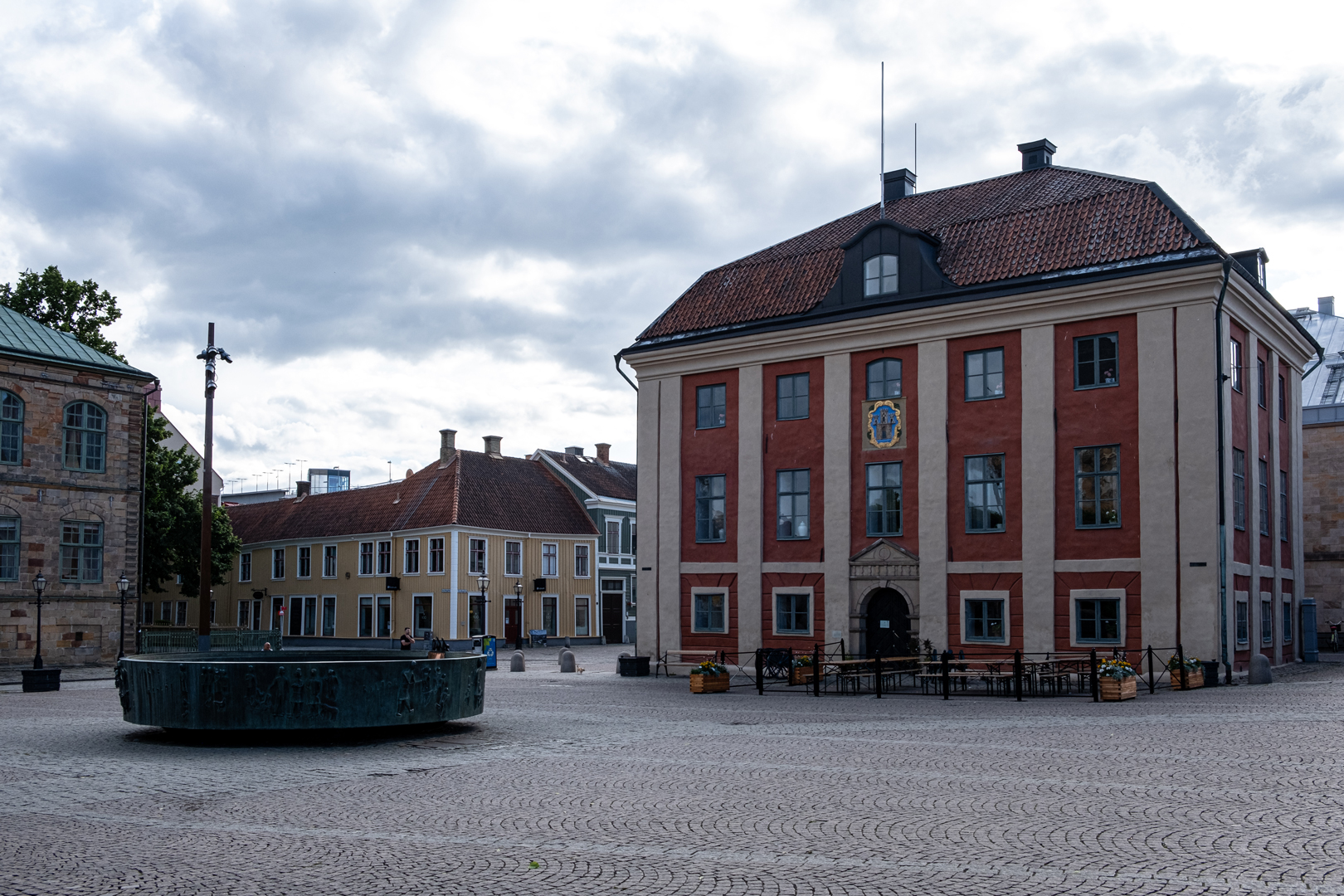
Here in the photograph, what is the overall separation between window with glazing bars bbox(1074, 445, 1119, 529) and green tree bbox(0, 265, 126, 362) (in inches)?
1343

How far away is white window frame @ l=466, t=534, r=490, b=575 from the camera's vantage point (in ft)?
183

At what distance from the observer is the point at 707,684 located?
2627cm

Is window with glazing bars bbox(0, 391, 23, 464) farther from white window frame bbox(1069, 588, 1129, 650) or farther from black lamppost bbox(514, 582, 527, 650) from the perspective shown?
white window frame bbox(1069, 588, 1129, 650)

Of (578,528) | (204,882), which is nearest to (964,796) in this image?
(204,882)

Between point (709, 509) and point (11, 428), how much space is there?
21374mm

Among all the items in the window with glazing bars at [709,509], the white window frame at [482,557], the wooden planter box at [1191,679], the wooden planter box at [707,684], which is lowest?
the wooden planter box at [707,684]

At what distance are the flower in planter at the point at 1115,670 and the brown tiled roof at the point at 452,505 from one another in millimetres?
37379

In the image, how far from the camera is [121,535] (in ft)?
129

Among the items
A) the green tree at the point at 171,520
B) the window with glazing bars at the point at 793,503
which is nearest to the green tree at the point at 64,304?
the green tree at the point at 171,520

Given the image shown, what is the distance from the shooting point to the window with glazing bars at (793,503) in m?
31.2

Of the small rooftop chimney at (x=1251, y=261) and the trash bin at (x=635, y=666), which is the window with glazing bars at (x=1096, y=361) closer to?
the small rooftop chimney at (x=1251, y=261)

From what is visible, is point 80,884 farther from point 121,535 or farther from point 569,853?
point 121,535

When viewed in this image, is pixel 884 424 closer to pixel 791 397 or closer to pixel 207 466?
pixel 791 397

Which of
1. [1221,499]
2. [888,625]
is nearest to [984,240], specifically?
[1221,499]
